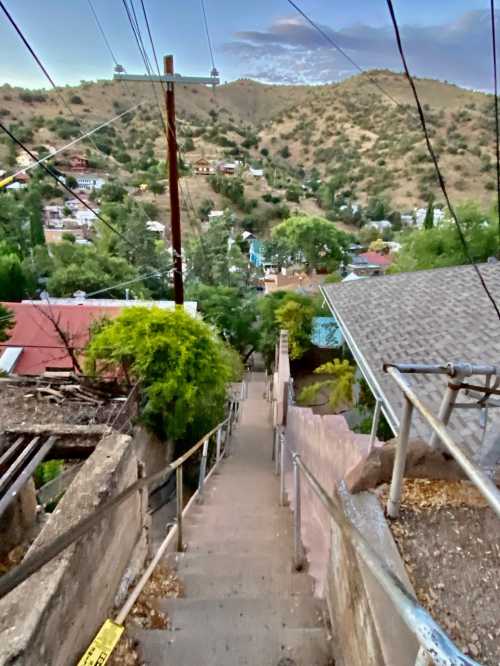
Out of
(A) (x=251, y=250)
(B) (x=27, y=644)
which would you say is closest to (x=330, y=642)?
(B) (x=27, y=644)

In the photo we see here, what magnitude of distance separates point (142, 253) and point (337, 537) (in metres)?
27.0

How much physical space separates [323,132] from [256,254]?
40.8 m

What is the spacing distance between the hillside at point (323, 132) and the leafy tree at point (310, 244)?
759 inches

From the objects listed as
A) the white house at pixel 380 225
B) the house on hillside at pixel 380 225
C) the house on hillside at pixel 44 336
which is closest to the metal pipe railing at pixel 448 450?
the house on hillside at pixel 44 336

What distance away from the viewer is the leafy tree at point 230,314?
19.4 meters

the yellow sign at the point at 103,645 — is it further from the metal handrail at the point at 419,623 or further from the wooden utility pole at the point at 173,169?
the wooden utility pole at the point at 173,169

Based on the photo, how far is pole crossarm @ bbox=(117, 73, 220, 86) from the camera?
7.89 m

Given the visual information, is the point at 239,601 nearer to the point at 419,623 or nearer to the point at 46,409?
the point at 419,623

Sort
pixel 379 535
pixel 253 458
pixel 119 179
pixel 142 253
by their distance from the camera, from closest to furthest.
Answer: pixel 379 535
pixel 253 458
pixel 142 253
pixel 119 179

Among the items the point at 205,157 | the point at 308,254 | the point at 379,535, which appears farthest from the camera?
the point at 205,157

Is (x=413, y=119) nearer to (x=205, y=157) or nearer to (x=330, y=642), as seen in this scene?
(x=205, y=157)

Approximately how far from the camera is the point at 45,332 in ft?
49.3

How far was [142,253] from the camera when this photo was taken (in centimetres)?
2761

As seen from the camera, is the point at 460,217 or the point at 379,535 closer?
the point at 379,535
